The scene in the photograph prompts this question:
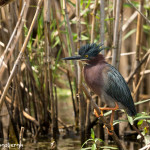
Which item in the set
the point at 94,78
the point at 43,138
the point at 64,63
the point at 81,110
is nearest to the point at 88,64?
the point at 94,78

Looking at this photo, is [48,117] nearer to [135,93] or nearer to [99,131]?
[99,131]

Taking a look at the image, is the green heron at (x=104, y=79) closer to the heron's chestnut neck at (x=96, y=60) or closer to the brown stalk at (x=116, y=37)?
the heron's chestnut neck at (x=96, y=60)

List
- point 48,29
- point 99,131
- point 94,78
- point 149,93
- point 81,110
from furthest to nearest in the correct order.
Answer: point 149,93, point 99,131, point 81,110, point 48,29, point 94,78

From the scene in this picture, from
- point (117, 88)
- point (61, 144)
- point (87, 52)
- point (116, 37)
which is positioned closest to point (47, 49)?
point (87, 52)

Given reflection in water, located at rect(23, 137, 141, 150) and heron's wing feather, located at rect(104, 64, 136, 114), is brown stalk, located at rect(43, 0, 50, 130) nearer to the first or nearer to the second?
reflection in water, located at rect(23, 137, 141, 150)

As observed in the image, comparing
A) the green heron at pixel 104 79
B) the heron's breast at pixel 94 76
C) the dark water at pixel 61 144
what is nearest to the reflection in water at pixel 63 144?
the dark water at pixel 61 144

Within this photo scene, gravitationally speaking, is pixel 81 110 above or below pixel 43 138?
above

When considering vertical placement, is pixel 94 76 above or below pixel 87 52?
below

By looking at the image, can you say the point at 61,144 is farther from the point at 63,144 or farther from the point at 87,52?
the point at 87,52

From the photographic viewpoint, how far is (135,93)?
4.03m

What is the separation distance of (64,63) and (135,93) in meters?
1.07

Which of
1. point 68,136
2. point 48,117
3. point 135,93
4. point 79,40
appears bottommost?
point 68,136

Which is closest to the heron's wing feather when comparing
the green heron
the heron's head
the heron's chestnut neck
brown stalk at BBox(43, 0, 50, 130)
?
the green heron

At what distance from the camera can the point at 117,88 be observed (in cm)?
310
